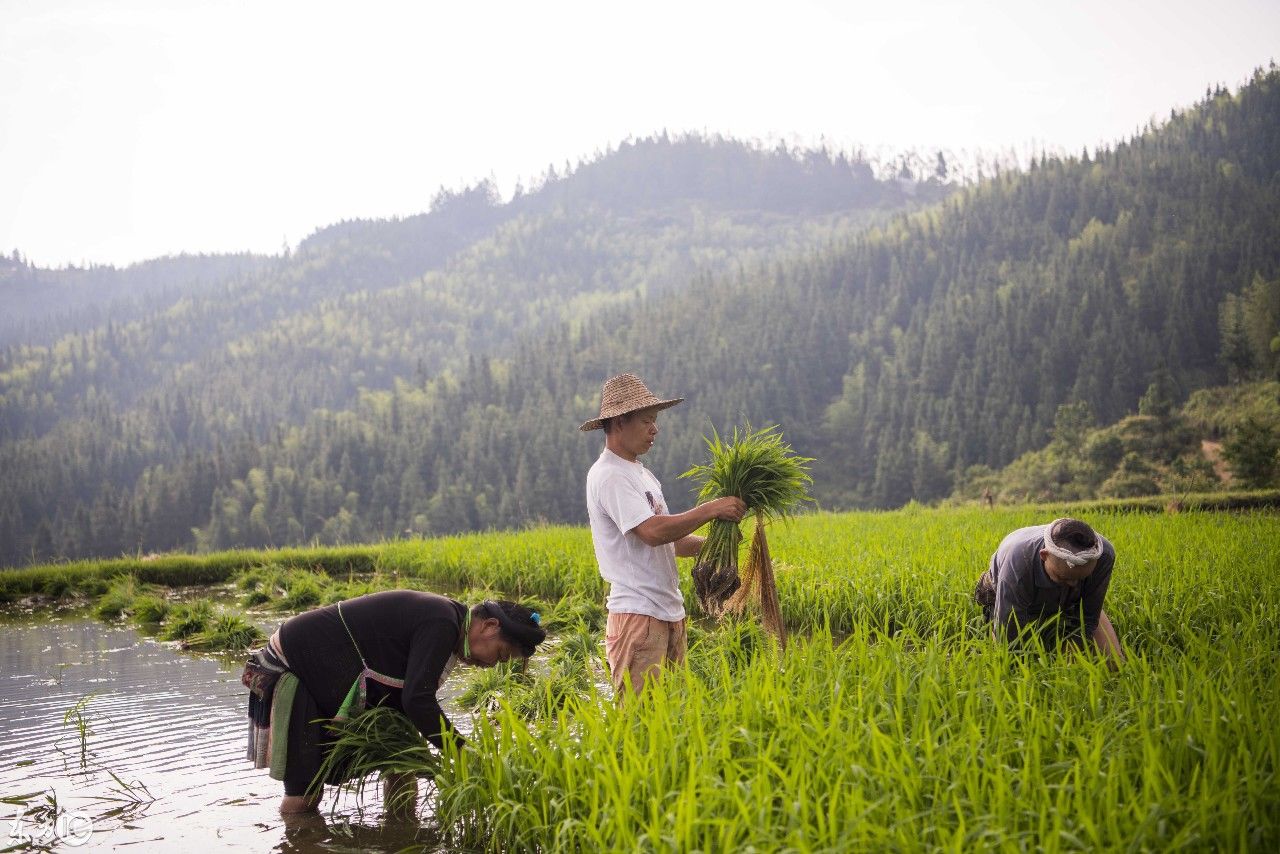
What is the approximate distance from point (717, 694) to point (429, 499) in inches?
3242

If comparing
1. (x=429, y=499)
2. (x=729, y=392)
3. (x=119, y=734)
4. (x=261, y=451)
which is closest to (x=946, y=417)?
(x=729, y=392)

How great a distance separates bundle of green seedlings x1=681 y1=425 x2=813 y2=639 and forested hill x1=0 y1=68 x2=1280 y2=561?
5355cm

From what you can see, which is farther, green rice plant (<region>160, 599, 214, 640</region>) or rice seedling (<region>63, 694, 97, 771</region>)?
green rice plant (<region>160, 599, 214, 640</region>)

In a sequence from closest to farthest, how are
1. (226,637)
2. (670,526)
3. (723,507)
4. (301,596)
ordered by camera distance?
1. (670,526)
2. (723,507)
3. (226,637)
4. (301,596)

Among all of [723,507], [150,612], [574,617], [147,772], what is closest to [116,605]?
[150,612]

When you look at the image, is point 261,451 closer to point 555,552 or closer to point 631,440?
point 555,552

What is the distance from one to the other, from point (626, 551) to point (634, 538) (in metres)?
0.07

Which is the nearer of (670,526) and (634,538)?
(670,526)

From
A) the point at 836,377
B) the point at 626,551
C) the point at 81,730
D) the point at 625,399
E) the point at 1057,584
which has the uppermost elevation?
the point at 625,399

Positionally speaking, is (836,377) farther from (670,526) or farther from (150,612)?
(670,526)

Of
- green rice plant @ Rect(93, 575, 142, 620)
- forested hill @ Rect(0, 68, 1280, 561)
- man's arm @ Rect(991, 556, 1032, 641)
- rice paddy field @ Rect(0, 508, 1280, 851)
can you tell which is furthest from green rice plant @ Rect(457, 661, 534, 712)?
forested hill @ Rect(0, 68, 1280, 561)

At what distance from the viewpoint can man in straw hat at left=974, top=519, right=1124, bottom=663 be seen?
4.37 metres

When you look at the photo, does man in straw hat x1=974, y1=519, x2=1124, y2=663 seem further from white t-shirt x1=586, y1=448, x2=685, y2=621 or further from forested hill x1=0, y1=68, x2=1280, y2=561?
forested hill x1=0, y1=68, x2=1280, y2=561

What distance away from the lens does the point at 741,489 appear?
5.13m
